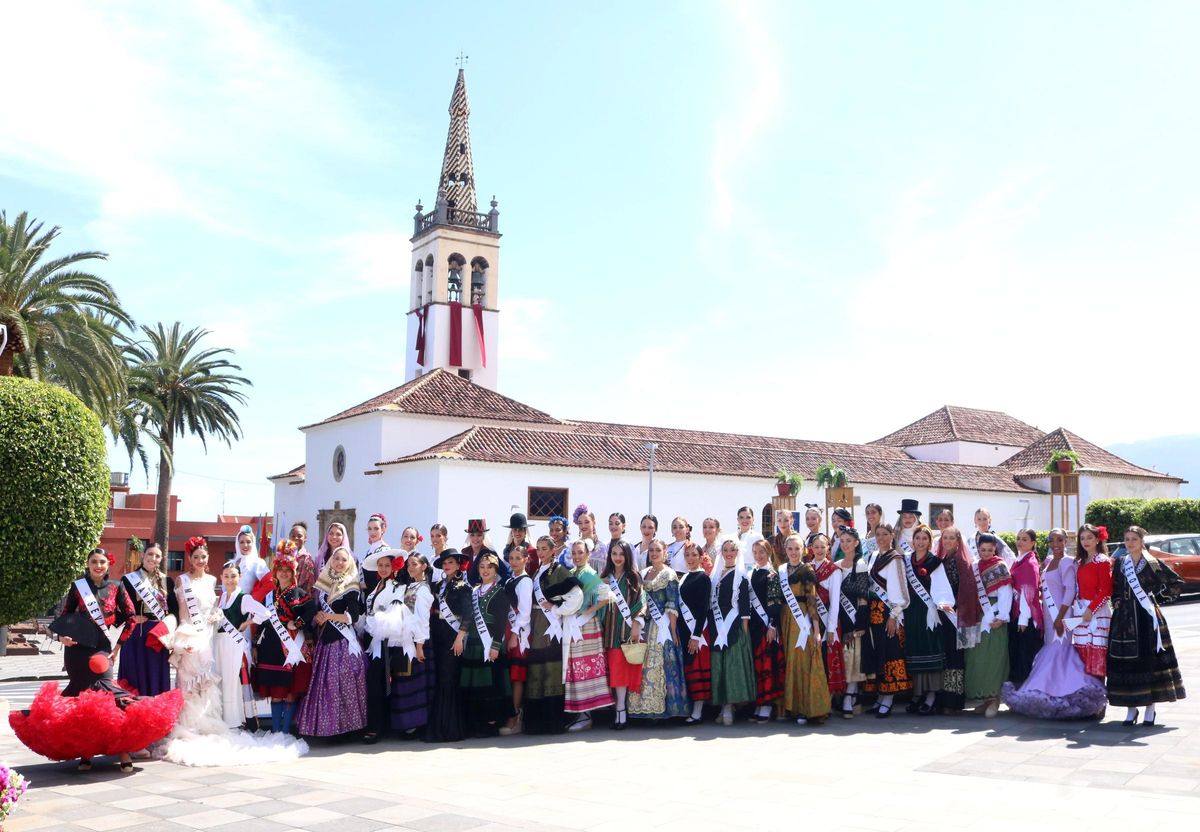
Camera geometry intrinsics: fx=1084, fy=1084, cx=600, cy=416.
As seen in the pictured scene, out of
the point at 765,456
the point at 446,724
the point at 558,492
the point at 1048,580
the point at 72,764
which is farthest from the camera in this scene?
the point at 765,456

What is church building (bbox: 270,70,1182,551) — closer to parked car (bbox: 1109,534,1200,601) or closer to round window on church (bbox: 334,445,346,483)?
round window on church (bbox: 334,445,346,483)

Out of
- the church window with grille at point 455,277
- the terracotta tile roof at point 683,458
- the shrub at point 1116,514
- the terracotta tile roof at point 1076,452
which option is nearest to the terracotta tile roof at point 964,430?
the terracotta tile roof at point 1076,452

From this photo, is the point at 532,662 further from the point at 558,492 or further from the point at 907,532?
the point at 558,492

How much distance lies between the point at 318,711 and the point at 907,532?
5.54 m

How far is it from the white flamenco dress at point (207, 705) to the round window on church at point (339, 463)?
27.9 metres

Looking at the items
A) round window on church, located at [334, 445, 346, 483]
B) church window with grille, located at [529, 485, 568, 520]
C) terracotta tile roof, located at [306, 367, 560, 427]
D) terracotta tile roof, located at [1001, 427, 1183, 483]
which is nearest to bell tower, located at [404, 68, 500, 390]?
terracotta tile roof, located at [306, 367, 560, 427]

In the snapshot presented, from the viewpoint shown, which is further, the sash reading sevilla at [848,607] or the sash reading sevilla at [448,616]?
the sash reading sevilla at [848,607]

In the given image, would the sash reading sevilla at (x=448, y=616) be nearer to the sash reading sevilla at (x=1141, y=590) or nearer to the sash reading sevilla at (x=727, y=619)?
the sash reading sevilla at (x=727, y=619)

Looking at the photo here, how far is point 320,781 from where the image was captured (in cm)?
704

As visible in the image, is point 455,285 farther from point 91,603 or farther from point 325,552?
point 91,603

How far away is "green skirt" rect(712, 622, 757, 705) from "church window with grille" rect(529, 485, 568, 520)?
73.9 feet

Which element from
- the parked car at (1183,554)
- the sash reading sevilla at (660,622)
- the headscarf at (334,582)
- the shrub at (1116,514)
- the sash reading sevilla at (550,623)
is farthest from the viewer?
the shrub at (1116,514)

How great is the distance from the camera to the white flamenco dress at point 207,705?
7.83 metres

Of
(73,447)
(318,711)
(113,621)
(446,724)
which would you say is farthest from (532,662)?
(73,447)
